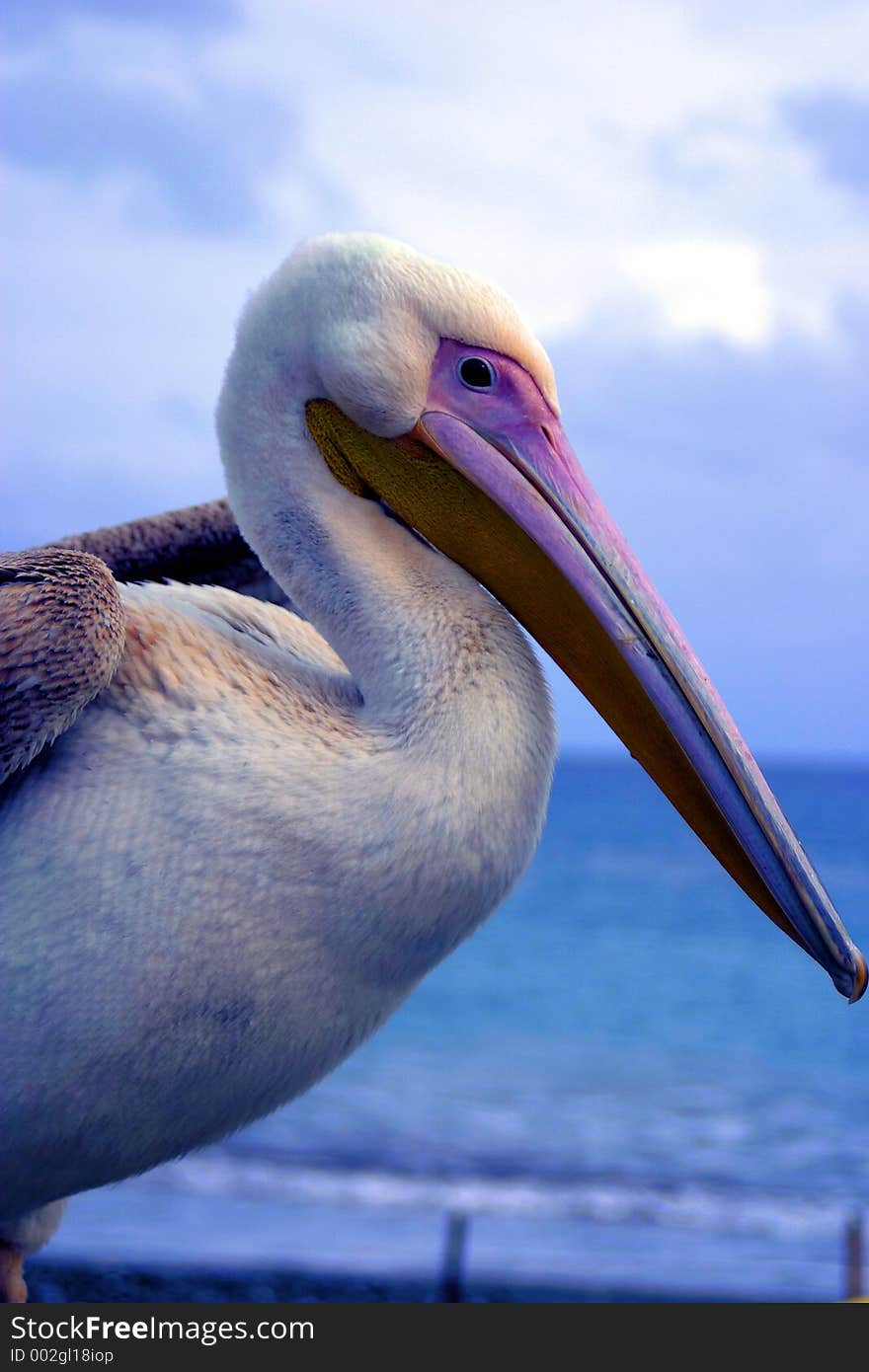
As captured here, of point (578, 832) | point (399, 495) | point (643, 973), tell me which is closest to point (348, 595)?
point (399, 495)

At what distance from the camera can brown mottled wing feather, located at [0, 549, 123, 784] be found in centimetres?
201

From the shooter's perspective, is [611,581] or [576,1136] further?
[576,1136]

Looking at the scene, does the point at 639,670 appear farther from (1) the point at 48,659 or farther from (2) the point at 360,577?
(1) the point at 48,659

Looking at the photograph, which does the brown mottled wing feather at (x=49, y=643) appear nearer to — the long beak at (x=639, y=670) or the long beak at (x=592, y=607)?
the long beak at (x=592, y=607)

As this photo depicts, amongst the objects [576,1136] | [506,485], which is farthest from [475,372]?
[576,1136]

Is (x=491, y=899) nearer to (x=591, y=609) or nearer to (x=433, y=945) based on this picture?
(x=433, y=945)

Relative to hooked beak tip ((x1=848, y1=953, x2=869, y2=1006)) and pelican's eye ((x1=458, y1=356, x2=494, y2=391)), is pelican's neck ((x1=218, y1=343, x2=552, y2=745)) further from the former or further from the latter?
hooked beak tip ((x1=848, y1=953, x2=869, y2=1006))

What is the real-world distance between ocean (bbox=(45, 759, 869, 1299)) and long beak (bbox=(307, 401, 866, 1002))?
541cm

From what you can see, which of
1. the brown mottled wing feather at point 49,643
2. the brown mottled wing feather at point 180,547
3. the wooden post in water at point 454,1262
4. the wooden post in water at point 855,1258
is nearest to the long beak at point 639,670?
the brown mottled wing feather at point 49,643

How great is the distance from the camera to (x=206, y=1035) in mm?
2029

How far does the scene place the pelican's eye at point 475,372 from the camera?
2.16 m

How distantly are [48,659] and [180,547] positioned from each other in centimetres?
108

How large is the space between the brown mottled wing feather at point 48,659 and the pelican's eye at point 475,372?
597mm

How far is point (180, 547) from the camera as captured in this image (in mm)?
3057
